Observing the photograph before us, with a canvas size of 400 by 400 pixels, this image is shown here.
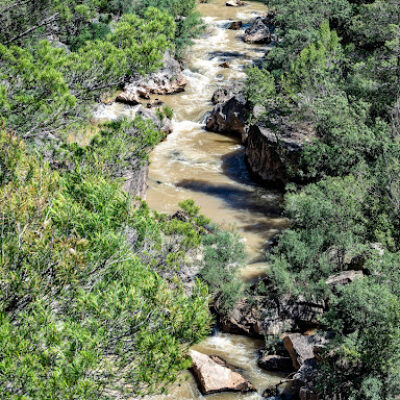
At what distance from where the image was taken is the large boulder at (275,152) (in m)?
26.8

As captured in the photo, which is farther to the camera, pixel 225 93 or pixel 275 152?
pixel 225 93

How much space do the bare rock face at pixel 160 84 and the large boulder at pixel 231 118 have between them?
6077 mm

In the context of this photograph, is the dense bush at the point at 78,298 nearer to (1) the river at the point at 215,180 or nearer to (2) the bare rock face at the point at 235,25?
(1) the river at the point at 215,180

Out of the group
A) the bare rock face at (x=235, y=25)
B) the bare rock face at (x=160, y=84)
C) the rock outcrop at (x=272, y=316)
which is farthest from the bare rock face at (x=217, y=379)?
the bare rock face at (x=235, y=25)

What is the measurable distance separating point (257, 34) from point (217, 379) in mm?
39636

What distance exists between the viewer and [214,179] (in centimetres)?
2867

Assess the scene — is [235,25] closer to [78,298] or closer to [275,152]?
[275,152]

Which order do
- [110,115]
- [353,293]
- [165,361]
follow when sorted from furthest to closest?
[110,115] → [353,293] → [165,361]

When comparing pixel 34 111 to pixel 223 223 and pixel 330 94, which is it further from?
pixel 330 94

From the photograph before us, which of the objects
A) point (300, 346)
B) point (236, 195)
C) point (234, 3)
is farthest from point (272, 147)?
point (234, 3)

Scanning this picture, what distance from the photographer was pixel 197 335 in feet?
25.7

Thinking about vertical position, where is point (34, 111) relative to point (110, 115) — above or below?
above

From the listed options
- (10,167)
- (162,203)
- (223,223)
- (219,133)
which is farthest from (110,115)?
(10,167)

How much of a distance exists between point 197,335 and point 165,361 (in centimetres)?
66
